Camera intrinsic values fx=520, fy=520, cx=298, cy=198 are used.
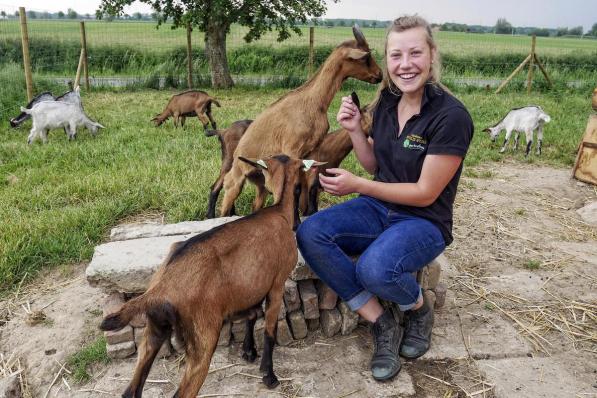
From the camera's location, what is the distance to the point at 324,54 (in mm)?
16219

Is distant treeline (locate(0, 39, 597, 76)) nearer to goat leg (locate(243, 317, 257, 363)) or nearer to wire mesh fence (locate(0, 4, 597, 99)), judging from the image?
wire mesh fence (locate(0, 4, 597, 99))

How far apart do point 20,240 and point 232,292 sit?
7.52 feet

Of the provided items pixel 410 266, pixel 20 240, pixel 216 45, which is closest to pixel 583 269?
pixel 410 266

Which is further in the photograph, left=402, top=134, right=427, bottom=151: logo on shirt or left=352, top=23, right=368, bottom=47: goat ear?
left=352, top=23, right=368, bottom=47: goat ear

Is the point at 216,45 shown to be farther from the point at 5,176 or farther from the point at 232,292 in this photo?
the point at 232,292

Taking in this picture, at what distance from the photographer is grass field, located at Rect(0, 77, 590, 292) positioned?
3986mm

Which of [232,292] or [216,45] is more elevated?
[216,45]

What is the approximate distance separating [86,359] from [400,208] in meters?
1.97

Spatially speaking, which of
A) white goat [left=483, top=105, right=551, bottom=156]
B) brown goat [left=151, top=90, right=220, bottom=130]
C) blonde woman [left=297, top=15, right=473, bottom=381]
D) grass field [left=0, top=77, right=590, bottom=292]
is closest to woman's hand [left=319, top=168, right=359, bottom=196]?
blonde woman [left=297, top=15, right=473, bottom=381]

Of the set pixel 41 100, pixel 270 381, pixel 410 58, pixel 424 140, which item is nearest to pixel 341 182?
pixel 424 140

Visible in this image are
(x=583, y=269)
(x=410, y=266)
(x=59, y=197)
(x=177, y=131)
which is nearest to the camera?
(x=410, y=266)

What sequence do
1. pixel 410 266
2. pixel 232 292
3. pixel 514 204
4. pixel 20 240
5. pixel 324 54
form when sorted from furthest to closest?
pixel 324 54 < pixel 514 204 < pixel 20 240 < pixel 410 266 < pixel 232 292

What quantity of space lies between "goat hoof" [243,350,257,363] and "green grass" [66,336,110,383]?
769 mm

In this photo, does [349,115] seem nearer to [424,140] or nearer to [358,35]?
[424,140]
